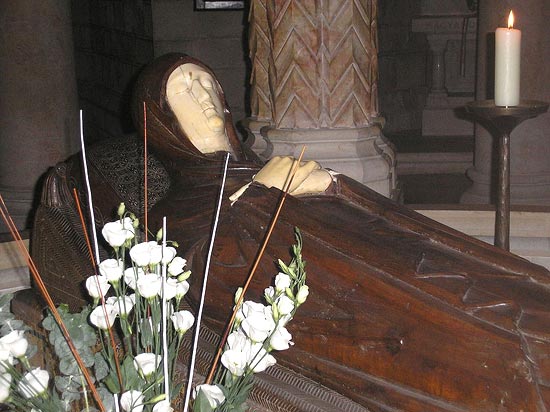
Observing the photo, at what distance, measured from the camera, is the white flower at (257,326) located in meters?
1.30

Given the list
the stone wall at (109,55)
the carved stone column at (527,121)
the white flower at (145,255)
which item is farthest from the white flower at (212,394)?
the stone wall at (109,55)

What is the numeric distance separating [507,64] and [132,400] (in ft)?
4.69

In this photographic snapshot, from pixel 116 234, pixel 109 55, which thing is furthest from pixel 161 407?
pixel 109 55

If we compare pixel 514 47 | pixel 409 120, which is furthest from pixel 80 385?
pixel 409 120

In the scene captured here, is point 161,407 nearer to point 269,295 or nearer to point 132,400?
point 132,400

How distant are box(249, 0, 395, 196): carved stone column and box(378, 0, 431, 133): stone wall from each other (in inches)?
178

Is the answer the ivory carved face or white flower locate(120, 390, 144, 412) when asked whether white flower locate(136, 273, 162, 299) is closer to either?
white flower locate(120, 390, 144, 412)

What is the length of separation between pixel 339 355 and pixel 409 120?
6583mm

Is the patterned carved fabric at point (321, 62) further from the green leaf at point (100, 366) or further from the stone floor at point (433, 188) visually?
the green leaf at point (100, 366)

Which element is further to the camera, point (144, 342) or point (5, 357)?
point (144, 342)

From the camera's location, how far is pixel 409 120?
8.58 m

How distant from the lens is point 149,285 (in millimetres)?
1315

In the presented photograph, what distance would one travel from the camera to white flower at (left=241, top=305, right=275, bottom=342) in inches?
51.0

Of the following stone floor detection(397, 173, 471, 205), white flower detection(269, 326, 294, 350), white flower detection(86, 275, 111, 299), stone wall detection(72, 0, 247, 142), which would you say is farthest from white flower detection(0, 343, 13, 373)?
stone wall detection(72, 0, 247, 142)
